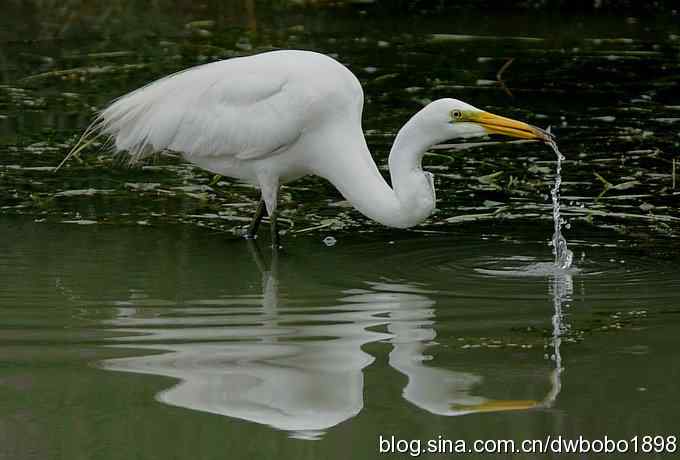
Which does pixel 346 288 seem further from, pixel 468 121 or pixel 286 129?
pixel 286 129

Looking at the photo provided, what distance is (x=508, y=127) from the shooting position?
24.3 ft

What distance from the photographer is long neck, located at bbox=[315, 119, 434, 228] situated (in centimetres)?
758

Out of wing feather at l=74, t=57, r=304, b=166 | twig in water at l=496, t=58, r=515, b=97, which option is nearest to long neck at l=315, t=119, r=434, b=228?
wing feather at l=74, t=57, r=304, b=166

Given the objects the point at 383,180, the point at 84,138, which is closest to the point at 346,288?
the point at 383,180

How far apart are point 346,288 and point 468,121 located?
41.8 inches

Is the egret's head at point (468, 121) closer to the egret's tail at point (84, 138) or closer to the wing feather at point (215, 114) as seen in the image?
the wing feather at point (215, 114)

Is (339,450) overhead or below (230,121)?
below

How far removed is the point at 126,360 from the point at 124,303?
3.57ft

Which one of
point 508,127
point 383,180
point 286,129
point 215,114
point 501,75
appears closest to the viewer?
point 508,127

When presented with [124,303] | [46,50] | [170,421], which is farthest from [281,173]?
[46,50]

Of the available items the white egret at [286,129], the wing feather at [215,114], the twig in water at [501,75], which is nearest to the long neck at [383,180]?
the white egret at [286,129]

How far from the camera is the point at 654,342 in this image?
6.43 metres

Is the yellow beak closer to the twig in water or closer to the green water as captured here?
the green water

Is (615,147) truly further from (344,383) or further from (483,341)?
(344,383)
